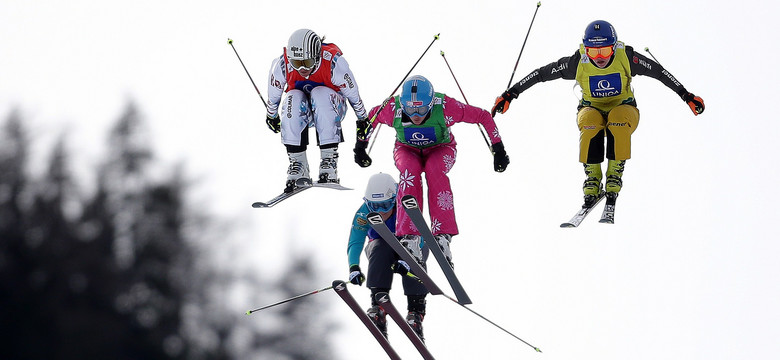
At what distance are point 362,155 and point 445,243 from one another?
56.6 inches

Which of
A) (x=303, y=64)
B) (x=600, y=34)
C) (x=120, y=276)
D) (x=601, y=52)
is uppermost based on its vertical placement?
(x=600, y=34)

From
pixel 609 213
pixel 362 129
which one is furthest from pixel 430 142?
pixel 609 213

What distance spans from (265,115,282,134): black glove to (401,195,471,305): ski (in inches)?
101

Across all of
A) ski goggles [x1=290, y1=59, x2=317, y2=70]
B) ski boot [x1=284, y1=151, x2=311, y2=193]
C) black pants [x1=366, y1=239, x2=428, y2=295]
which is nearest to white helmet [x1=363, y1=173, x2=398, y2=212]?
black pants [x1=366, y1=239, x2=428, y2=295]

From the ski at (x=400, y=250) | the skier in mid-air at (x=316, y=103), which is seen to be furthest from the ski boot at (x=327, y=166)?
the ski at (x=400, y=250)

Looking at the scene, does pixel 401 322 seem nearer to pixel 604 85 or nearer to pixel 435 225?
pixel 435 225

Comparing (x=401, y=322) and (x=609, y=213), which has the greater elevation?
(x=609, y=213)

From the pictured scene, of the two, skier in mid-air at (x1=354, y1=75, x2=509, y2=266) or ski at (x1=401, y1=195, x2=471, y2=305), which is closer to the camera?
ski at (x1=401, y1=195, x2=471, y2=305)

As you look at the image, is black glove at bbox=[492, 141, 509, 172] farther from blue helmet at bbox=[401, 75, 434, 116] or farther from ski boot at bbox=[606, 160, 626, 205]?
ski boot at bbox=[606, 160, 626, 205]

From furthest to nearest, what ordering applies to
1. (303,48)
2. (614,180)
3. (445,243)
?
(614,180) < (303,48) < (445,243)

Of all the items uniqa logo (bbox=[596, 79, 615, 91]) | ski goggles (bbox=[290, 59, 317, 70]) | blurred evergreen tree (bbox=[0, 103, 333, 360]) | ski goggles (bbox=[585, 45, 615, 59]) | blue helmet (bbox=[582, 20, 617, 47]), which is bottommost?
blurred evergreen tree (bbox=[0, 103, 333, 360])

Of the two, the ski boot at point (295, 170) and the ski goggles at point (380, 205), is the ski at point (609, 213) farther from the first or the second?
the ski boot at point (295, 170)

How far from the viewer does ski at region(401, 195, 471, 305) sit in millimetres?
11039

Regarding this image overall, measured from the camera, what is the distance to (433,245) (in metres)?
11.2
